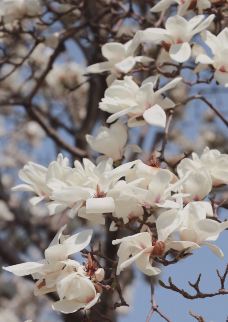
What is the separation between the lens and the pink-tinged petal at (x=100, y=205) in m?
1.11

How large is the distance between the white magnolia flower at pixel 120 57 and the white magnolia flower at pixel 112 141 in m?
0.15

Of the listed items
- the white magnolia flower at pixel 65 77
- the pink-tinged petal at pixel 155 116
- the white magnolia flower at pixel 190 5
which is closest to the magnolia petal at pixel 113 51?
the white magnolia flower at pixel 190 5

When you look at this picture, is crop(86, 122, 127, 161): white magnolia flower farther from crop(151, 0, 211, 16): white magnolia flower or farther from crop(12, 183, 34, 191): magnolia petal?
crop(151, 0, 211, 16): white magnolia flower

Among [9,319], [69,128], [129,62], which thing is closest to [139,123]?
[129,62]

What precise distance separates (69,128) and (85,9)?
A: 35.4 inches

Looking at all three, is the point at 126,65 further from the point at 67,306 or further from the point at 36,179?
the point at 67,306

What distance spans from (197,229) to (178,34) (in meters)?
0.43

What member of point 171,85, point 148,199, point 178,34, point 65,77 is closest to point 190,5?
point 178,34

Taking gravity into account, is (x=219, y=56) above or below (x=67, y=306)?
above

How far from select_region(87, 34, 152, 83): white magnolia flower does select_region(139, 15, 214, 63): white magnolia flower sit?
6 centimetres

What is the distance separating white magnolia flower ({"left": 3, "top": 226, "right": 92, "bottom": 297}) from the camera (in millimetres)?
1094

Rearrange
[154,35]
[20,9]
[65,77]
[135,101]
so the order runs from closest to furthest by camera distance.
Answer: [135,101] < [154,35] < [20,9] < [65,77]

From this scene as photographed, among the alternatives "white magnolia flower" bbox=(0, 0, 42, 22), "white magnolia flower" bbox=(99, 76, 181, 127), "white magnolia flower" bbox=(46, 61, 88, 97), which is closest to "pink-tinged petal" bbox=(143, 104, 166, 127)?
"white magnolia flower" bbox=(99, 76, 181, 127)

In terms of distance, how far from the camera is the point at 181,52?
1.35m
